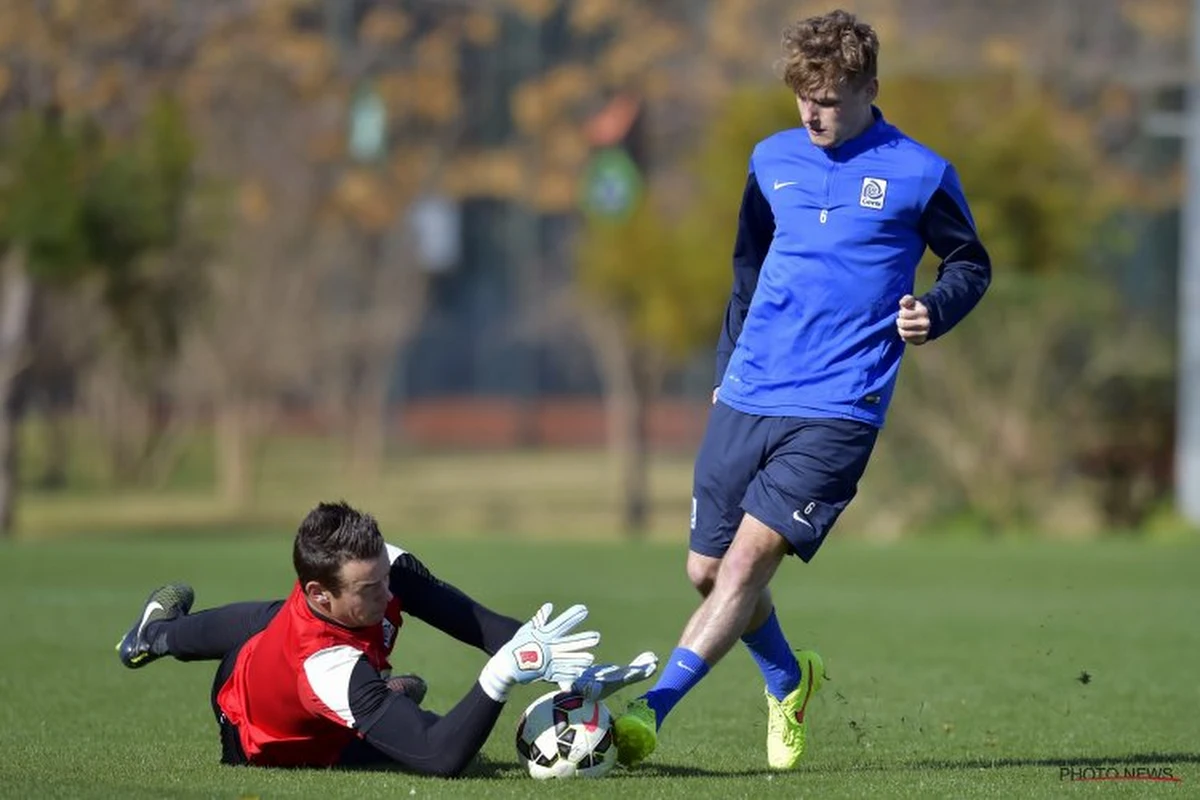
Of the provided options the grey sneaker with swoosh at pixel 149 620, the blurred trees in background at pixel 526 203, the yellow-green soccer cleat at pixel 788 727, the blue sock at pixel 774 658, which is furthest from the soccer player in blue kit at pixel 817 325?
the blurred trees in background at pixel 526 203

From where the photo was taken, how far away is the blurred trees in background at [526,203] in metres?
25.0

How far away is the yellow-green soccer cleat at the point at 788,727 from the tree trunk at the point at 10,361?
18647 mm

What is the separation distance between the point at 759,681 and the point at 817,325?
152 inches

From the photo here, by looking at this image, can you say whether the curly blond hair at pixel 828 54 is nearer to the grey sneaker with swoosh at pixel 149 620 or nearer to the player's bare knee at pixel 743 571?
the player's bare knee at pixel 743 571

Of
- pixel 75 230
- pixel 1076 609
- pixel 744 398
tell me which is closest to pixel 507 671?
pixel 744 398

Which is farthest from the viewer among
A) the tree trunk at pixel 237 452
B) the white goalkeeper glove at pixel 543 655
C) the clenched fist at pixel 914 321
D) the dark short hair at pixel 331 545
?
the tree trunk at pixel 237 452

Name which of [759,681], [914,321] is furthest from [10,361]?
[914,321]

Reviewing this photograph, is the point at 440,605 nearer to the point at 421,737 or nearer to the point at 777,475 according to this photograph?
the point at 421,737

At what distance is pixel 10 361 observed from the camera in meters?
25.1

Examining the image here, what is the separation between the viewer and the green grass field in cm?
697

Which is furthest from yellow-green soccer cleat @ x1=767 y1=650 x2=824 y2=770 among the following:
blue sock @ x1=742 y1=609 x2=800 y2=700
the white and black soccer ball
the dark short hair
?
the dark short hair

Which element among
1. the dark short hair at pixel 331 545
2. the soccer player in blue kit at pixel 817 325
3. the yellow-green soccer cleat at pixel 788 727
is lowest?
the yellow-green soccer cleat at pixel 788 727

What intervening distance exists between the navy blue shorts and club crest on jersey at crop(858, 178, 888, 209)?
2.54ft

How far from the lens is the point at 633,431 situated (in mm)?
28906
